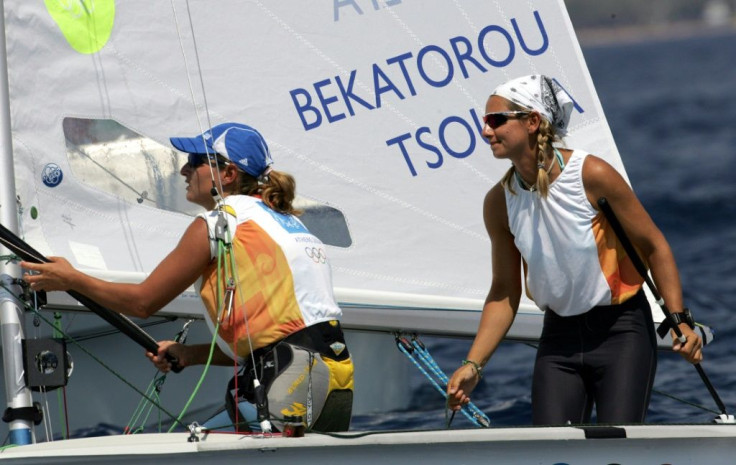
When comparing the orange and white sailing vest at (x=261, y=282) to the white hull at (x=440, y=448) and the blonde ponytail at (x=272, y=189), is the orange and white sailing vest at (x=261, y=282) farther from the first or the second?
the white hull at (x=440, y=448)

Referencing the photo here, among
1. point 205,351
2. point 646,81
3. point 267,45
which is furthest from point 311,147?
point 646,81

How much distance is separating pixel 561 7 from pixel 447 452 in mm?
1753

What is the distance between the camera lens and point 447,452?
3137mm

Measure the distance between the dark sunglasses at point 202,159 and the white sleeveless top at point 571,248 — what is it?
64cm

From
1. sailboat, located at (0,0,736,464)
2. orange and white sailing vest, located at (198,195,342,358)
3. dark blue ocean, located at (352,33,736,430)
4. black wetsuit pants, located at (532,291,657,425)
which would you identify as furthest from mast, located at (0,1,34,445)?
dark blue ocean, located at (352,33,736,430)

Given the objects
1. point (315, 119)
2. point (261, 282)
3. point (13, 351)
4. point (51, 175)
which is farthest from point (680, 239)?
point (261, 282)

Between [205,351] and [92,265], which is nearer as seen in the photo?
[205,351]

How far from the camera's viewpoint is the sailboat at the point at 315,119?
170 inches

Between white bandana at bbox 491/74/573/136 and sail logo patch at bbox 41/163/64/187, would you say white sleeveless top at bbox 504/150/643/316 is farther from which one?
sail logo patch at bbox 41/163/64/187

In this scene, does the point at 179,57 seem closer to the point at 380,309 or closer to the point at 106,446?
the point at 380,309

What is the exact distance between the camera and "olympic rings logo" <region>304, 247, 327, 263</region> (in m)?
3.38

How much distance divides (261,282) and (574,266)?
671 mm

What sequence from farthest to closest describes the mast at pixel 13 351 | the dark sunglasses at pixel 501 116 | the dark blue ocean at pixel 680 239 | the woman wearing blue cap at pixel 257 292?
the dark blue ocean at pixel 680 239
the mast at pixel 13 351
the dark sunglasses at pixel 501 116
the woman wearing blue cap at pixel 257 292

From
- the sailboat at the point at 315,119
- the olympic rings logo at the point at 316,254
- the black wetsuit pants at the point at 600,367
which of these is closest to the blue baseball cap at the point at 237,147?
the olympic rings logo at the point at 316,254
